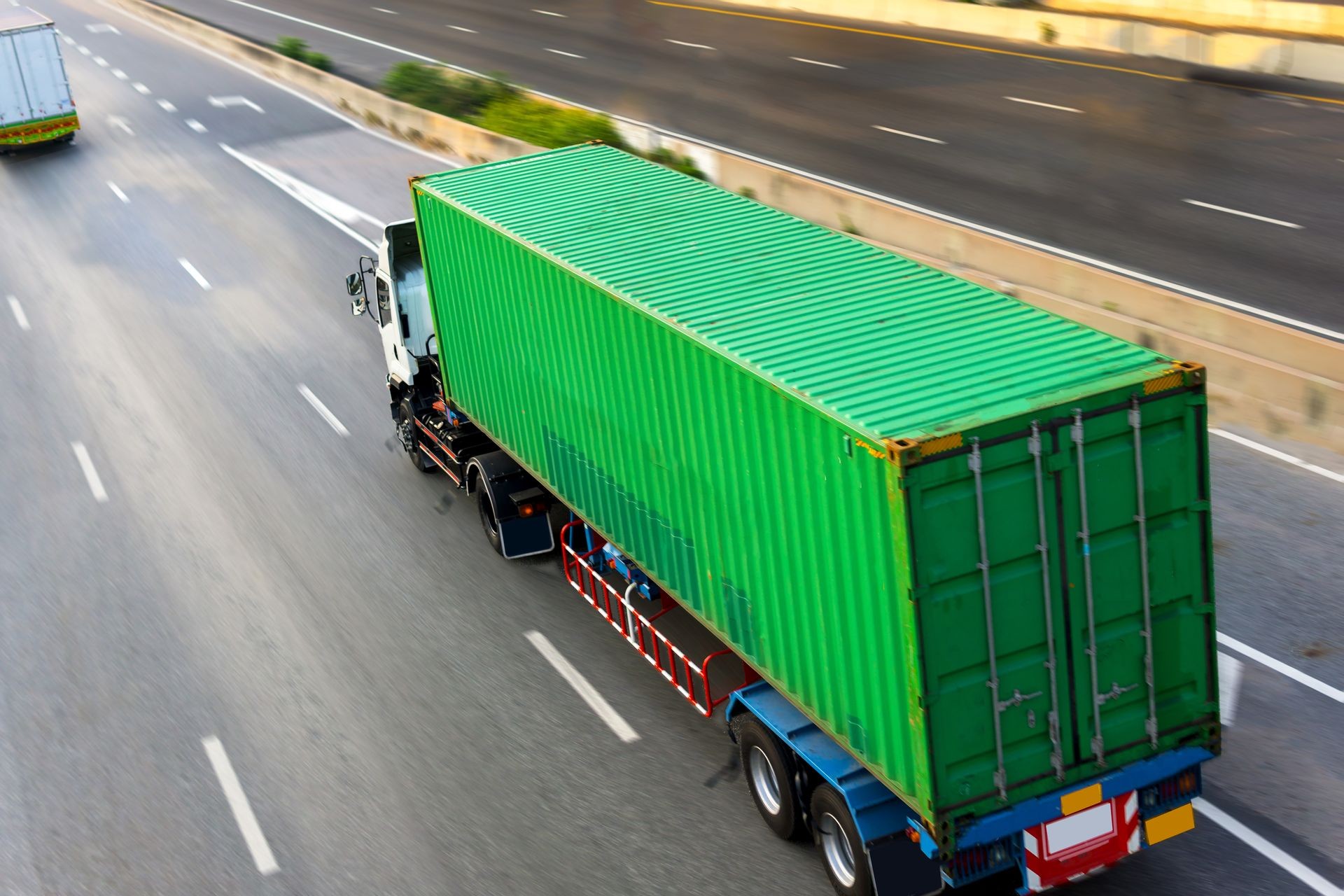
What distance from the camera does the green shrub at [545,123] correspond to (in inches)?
1175

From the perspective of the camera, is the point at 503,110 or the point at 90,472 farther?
the point at 503,110

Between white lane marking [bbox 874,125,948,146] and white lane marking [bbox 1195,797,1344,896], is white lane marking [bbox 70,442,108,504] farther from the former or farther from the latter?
white lane marking [bbox 874,125,948,146]

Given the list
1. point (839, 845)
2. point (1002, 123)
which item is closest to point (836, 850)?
point (839, 845)

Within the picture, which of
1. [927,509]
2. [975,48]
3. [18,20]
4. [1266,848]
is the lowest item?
[1266,848]

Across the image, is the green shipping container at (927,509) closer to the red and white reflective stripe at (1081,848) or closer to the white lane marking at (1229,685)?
the red and white reflective stripe at (1081,848)

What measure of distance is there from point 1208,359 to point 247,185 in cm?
2383

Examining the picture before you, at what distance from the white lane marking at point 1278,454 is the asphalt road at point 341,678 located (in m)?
0.17

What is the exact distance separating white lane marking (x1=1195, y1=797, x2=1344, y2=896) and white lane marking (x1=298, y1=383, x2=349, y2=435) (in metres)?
12.6

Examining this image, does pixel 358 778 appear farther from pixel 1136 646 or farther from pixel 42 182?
pixel 42 182

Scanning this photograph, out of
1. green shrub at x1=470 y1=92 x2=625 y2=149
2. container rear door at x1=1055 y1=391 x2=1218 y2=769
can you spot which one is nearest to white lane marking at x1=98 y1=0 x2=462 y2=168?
green shrub at x1=470 y1=92 x2=625 y2=149

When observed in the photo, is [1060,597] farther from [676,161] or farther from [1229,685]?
[676,161]

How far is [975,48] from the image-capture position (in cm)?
3716

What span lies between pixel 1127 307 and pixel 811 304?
A: 27.8 feet

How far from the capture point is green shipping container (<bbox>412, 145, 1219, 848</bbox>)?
7707 mm
